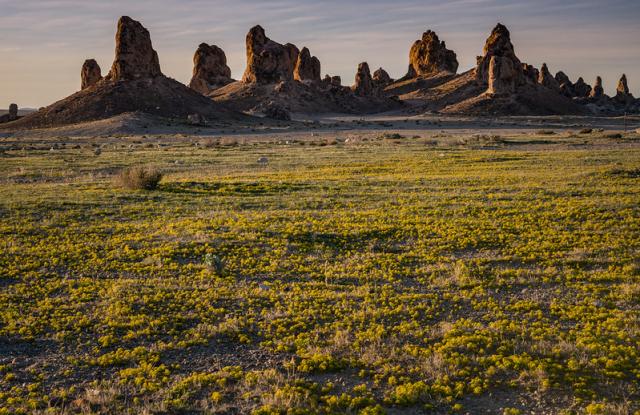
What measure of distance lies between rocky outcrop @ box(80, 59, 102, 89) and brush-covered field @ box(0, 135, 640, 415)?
421 feet

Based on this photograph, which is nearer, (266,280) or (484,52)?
(266,280)

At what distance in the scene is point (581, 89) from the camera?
188625 mm

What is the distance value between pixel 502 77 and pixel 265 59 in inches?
2582

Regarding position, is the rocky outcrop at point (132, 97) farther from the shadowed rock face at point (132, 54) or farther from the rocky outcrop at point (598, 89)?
the rocky outcrop at point (598, 89)

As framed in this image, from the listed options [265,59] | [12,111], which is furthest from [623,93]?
[12,111]

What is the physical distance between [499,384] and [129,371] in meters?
5.28

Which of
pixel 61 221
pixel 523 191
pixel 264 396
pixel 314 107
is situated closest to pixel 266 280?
pixel 264 396

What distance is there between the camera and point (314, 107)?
152750 millimetres

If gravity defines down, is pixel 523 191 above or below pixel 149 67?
below

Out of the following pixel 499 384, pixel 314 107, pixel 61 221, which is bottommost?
pixel 499 384

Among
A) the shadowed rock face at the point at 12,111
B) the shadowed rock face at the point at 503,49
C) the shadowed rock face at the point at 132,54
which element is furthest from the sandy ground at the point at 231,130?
the shadowed rock face at the point at 503,49

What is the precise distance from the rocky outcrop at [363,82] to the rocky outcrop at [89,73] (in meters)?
77.2

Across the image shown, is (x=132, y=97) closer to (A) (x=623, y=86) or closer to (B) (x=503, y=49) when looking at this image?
(B) (x=503, y=49)

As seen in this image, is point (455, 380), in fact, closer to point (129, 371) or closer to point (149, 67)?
point (129, 371)
